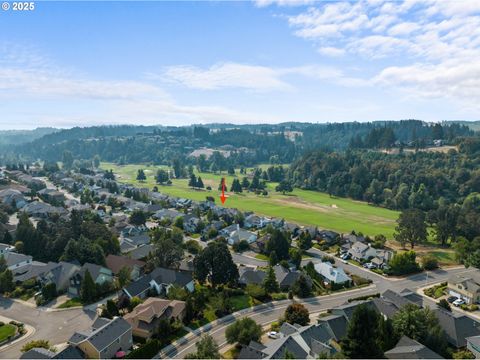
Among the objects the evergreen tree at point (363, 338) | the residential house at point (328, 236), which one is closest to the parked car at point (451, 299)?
the evergreen tree at point (363, 338)

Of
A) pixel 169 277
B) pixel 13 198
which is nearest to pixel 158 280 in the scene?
pixel 169 277

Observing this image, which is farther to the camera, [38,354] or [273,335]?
[273,335]

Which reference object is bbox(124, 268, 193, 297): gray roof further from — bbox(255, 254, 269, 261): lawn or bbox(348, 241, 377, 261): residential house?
bbox(348, 241, 377, 261): residential house

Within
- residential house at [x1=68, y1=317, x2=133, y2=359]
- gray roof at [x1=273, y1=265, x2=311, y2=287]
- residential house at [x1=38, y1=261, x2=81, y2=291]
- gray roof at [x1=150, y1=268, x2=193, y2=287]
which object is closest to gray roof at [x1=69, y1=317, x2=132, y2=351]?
residential house at [x1=68, y1=317, x2=133, y2=359]

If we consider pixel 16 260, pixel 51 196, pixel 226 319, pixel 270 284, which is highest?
pixel 51 196

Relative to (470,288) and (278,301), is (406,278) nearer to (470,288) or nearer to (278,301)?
(470,288)

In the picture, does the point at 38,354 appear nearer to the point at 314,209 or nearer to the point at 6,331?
the point at 6,331

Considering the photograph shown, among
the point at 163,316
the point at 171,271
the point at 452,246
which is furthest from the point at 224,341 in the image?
the point at 452,246
